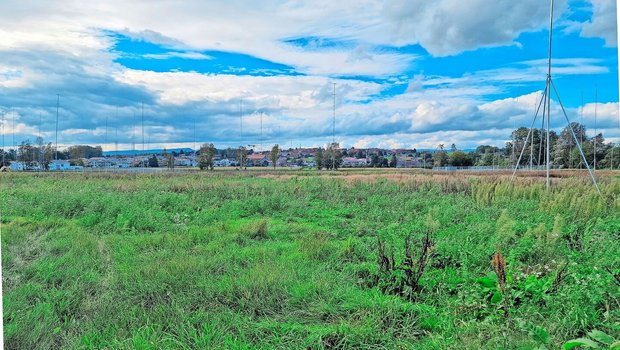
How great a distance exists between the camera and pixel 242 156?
4199 mm

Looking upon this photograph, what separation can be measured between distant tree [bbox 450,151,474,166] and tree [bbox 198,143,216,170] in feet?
7.81

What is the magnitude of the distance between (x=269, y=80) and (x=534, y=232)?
2421 millimetres

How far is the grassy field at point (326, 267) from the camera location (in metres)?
1.68

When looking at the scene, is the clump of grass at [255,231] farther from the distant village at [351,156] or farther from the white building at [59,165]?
the white building at [59,165]

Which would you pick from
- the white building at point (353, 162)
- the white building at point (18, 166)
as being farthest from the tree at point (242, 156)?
the white building at point (18, 166)

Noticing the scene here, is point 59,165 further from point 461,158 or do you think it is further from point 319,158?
point 461,158

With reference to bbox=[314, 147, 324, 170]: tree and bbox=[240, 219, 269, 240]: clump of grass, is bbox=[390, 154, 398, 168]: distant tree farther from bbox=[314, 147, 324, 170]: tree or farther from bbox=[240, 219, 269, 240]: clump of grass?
bbox=[240, 219, 269, 240]: clump of grass

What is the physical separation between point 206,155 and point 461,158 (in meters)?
2.56

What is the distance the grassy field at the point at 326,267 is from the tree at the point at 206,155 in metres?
0.55

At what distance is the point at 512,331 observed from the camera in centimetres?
157

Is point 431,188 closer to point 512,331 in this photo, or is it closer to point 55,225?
point 512,331

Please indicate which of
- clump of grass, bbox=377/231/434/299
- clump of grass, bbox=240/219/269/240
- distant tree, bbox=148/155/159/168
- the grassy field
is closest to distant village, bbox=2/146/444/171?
distant tree, bbox=148/155/159/168

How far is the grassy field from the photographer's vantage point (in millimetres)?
1680

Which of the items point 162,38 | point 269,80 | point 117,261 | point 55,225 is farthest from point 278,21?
point 55,225
